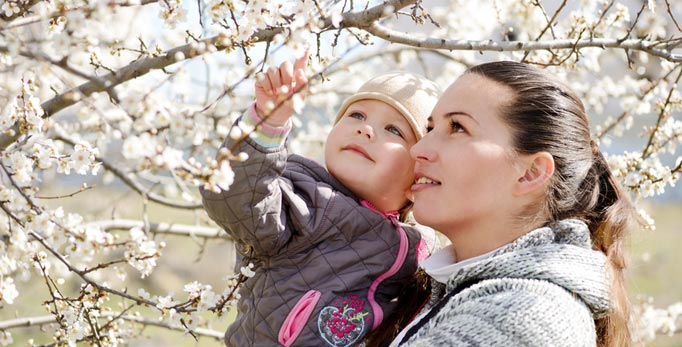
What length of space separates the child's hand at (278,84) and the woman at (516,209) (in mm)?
393

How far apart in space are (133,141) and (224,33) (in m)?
0.47

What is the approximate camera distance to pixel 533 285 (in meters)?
1.62

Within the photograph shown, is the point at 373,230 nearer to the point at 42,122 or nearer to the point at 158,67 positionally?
the point at 158,67

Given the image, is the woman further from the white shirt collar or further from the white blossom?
the white blossom

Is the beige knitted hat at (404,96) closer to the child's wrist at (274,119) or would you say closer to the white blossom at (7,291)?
the child's wrist at (274,119)

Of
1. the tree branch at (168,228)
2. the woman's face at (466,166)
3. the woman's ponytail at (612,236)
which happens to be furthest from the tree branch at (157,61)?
the tree branch at (168,228)

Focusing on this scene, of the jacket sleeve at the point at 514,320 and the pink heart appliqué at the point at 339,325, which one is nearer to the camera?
the jacket sleeve at the point at 514,320

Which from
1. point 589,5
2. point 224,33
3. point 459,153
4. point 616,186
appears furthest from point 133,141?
point 589,5

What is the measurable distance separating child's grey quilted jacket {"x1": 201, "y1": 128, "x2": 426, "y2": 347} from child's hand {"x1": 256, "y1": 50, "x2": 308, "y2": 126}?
14 cm

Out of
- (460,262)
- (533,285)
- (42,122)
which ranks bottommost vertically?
(533,285)

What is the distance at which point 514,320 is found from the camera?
1.56m

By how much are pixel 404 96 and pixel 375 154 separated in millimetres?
178

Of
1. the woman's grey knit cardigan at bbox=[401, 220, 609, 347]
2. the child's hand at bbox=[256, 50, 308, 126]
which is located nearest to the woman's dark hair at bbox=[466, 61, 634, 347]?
the woman's grey knit cardigan at bbox=[401, 220, 609, 347]

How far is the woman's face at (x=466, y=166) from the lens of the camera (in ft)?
5.84
